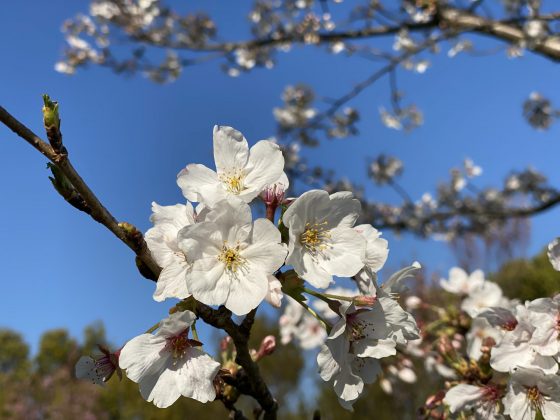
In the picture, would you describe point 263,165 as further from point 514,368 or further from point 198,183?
point 514,368

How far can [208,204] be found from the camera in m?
0.81

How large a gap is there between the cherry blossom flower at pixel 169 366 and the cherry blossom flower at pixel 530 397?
0.65 m

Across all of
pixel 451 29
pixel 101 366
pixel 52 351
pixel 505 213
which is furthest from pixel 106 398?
pixel 52 351

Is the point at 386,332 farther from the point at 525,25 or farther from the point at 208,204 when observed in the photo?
the point at 525,25

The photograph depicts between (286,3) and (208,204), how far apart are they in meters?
4.85

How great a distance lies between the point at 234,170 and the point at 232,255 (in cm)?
19

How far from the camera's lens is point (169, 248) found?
85 cm

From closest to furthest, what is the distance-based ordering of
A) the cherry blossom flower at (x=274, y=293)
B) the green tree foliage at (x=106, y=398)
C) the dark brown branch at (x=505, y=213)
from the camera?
1. the cherry blossom flower at (x=274, y=293)
2. the dark brown branch at (x=505, y=213)
3. the green tree foliage at (x=106, y=398)

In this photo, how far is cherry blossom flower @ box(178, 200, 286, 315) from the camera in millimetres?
786

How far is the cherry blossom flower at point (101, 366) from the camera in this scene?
2.90 ft

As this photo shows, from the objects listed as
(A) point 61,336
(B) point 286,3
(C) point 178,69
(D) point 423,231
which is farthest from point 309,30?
(A) point 61,336

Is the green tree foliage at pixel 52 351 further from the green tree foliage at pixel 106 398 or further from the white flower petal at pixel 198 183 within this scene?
the white flower petal at pixel 198 183

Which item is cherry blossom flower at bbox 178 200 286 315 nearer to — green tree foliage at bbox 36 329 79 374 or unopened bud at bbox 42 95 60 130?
unopened bud at bbox 42 95 60 130

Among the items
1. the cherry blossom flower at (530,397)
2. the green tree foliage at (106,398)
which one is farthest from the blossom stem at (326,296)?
the green tree foliage at (106,398)
